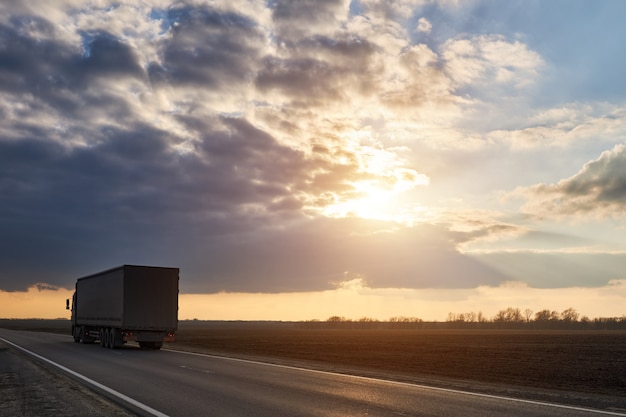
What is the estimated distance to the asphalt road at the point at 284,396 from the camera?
1141 cm

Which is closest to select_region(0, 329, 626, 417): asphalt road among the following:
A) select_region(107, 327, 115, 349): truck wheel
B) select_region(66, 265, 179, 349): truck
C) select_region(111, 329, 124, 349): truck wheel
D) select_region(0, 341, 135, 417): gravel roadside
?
select_region(0, 341, 135, 417): gravel roadside

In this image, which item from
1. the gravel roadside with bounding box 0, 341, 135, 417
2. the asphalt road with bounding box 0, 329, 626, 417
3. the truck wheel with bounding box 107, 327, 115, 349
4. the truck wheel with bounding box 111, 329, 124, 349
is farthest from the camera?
the truck wheel with bounding box 107, 327, 115, 349

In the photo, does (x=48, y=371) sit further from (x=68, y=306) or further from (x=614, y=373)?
(x=68, y=306)

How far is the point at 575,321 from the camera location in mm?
173750

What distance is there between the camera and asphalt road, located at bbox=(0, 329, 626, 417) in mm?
11414

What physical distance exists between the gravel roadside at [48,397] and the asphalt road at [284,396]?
0.52 meters

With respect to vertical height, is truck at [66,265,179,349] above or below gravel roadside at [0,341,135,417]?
above

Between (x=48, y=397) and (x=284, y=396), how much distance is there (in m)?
5.53

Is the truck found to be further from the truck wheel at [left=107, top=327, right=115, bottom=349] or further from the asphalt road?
the asphalt road

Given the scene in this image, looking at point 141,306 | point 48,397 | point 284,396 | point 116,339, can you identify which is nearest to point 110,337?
point 116,339

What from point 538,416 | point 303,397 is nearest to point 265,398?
point 303,397

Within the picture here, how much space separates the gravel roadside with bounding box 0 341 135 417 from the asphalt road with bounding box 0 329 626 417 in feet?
1.72

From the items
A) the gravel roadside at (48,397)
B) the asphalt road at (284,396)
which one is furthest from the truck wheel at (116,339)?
the asphalt road at (284,396)

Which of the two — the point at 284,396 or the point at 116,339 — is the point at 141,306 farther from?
the point at 284,396
